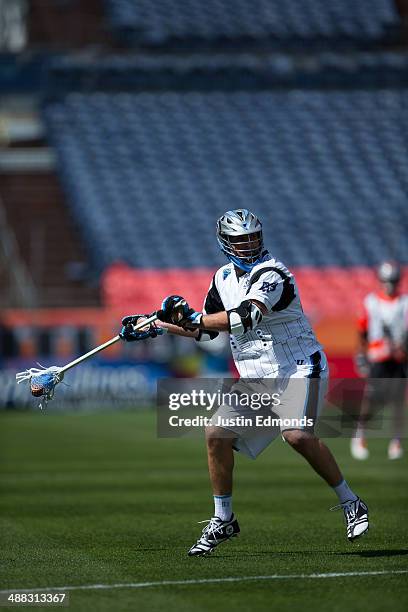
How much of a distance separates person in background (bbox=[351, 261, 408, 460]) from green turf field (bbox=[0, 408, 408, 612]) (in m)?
0.59

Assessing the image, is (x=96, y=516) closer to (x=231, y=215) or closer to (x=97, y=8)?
(x=231, y=215)

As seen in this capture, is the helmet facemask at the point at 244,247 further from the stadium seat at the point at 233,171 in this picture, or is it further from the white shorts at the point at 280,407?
the stadium seat at the point at 233,171

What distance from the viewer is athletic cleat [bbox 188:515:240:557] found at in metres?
7.44

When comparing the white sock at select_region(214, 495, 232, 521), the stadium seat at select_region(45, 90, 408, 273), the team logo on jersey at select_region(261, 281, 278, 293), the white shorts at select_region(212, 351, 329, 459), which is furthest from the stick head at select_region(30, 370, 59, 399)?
the stadium seat at select_region(45, 90, 408, 273)

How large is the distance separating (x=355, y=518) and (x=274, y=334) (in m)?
1.23

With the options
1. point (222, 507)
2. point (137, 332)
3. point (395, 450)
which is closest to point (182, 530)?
point (222, 507)

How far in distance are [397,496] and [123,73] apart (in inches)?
940

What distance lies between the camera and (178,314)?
7.41 metres

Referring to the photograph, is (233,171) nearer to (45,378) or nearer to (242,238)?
(45,378)

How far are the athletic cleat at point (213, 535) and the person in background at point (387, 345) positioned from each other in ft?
22.5

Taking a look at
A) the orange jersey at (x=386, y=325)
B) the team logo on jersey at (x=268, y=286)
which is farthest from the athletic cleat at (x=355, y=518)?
the orange jersey at (x=386, y=325)

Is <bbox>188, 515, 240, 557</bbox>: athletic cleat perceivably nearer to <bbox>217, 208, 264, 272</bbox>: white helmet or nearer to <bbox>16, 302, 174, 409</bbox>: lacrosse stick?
<bbox>16, 302, 174, 409</bbox>: lacrosse stick

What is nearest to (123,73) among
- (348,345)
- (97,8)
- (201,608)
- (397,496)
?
(97,8)

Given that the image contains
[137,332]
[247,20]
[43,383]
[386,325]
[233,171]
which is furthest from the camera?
[247,20]
